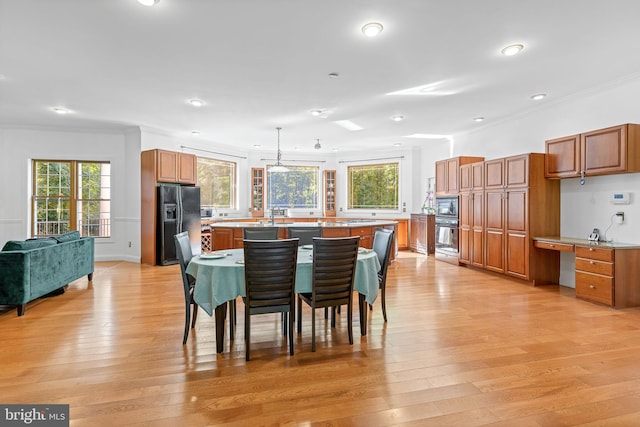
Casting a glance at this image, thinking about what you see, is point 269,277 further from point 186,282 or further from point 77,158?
point 77,158

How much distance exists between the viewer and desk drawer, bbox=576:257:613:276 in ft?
12.5

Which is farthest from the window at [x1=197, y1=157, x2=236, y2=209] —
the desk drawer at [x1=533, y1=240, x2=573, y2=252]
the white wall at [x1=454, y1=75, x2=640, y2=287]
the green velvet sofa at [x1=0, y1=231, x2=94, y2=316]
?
the desk drawer at [x1=533, y1=240, x2=573, y2=252]

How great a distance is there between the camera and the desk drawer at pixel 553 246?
14.1 feet

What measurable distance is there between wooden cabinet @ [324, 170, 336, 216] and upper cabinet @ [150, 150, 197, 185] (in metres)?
3.78

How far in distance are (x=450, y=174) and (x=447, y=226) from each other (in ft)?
3.51

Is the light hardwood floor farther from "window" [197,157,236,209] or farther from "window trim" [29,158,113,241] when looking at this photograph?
"window" [197,157,236,209]

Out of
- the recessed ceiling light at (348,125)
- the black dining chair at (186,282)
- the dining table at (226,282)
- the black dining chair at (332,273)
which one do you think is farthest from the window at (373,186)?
the black dining chair at (186,282)

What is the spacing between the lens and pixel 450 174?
22.0 ft

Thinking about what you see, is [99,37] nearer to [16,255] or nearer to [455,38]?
[16,255]

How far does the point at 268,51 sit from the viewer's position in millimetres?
3340

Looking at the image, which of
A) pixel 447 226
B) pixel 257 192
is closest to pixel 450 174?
pixel 447 226

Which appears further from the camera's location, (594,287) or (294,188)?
(294,188)

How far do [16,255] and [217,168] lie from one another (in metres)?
5.27

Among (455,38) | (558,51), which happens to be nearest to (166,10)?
(455,38)
